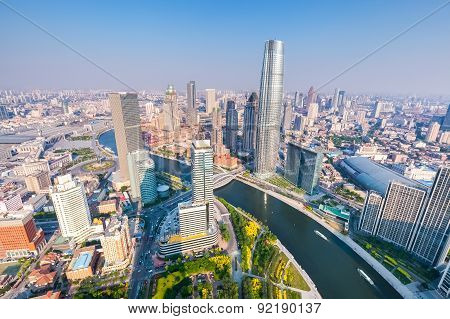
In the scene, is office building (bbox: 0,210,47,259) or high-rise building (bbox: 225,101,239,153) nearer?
office building (bbox: 0,210,47,259)

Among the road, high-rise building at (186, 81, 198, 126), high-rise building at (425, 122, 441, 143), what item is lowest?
the road

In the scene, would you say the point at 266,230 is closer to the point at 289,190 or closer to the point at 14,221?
the point at 289,190

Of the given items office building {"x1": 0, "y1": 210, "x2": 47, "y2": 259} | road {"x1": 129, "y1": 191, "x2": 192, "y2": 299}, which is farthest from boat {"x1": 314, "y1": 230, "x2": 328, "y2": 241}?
office building {"x1": 0, "y1": 210, "x2": 47, "y2": 259}

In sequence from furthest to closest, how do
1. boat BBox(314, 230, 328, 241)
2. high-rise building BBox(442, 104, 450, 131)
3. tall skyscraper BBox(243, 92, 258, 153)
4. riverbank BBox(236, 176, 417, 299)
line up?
high-rise building BBox(442, 104, 450, 131) < tall skyscraper BBox(243, 92, 258, 153) < boat BBox(314, 230, 328, 241) < riverbank BBox(236, 176, 417, 299)

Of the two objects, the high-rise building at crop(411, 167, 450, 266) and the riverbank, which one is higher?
the high-rise building at crop(411, 167, 450, 266)

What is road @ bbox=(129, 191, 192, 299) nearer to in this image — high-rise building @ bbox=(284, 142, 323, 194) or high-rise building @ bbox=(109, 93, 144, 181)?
high-rise building @ bbox=(109, 93, 144, 181)

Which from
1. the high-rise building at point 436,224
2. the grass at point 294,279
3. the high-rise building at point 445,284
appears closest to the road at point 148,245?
the grass at point 294,279

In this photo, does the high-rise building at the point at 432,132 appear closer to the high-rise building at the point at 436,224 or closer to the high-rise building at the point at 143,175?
the high-rise building at the point at 436,224

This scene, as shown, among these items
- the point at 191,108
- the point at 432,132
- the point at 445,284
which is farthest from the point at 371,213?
the point at 191,108
